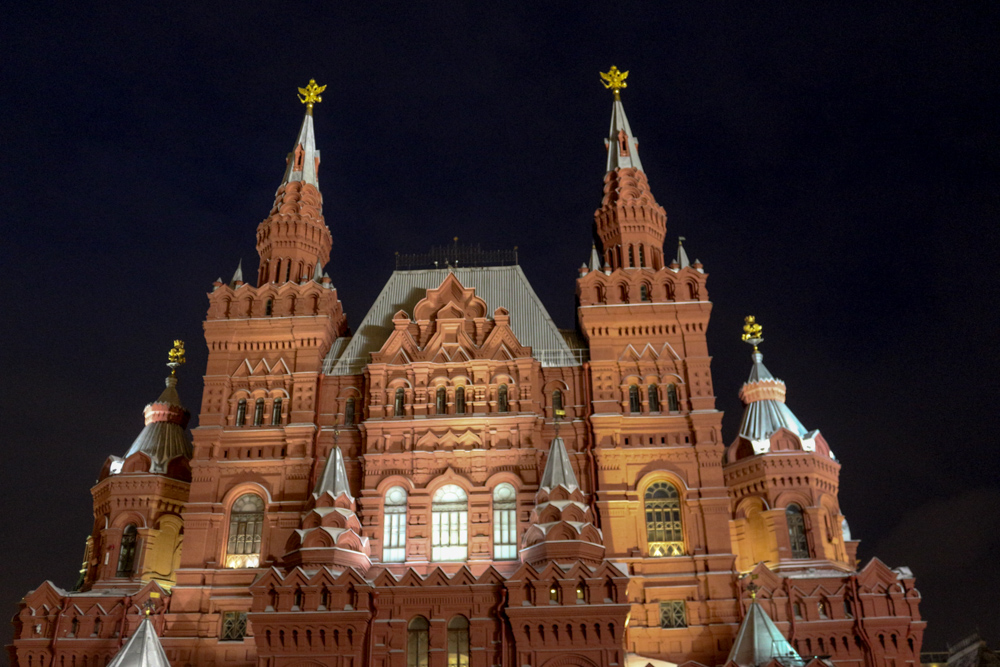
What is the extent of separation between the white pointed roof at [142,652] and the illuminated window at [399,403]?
14012mm

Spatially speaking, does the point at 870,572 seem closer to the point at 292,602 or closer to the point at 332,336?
the point at 292,602

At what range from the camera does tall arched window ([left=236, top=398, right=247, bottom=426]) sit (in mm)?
43969

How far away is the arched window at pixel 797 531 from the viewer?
40925 mm

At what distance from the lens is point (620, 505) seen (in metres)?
39.9

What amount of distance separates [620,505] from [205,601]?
18.6m

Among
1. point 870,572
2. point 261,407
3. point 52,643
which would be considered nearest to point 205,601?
point 52,643

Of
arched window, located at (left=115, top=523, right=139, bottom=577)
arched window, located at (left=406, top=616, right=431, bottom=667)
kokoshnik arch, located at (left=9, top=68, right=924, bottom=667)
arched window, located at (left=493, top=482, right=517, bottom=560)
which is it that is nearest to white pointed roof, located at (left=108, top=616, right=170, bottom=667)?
kokoshnik arch, located at (left=9, top=68, right=924, bottom=667)

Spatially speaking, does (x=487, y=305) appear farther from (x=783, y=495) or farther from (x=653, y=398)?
(x=783, y=495)

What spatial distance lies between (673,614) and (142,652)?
68.8ft

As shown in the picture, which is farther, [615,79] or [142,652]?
[615,79]

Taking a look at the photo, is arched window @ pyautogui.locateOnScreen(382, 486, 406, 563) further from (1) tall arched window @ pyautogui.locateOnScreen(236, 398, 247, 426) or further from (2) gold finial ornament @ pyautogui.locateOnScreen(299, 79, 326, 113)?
(2) gold finial ornament @ pyautogui.locateOnScreen(299, 79, 326, 113)

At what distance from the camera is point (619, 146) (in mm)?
51250

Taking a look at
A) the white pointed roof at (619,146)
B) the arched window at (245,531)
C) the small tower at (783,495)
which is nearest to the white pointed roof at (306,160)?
the white pointed roof at (619,146)

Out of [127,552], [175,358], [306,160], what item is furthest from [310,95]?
[127,552]
